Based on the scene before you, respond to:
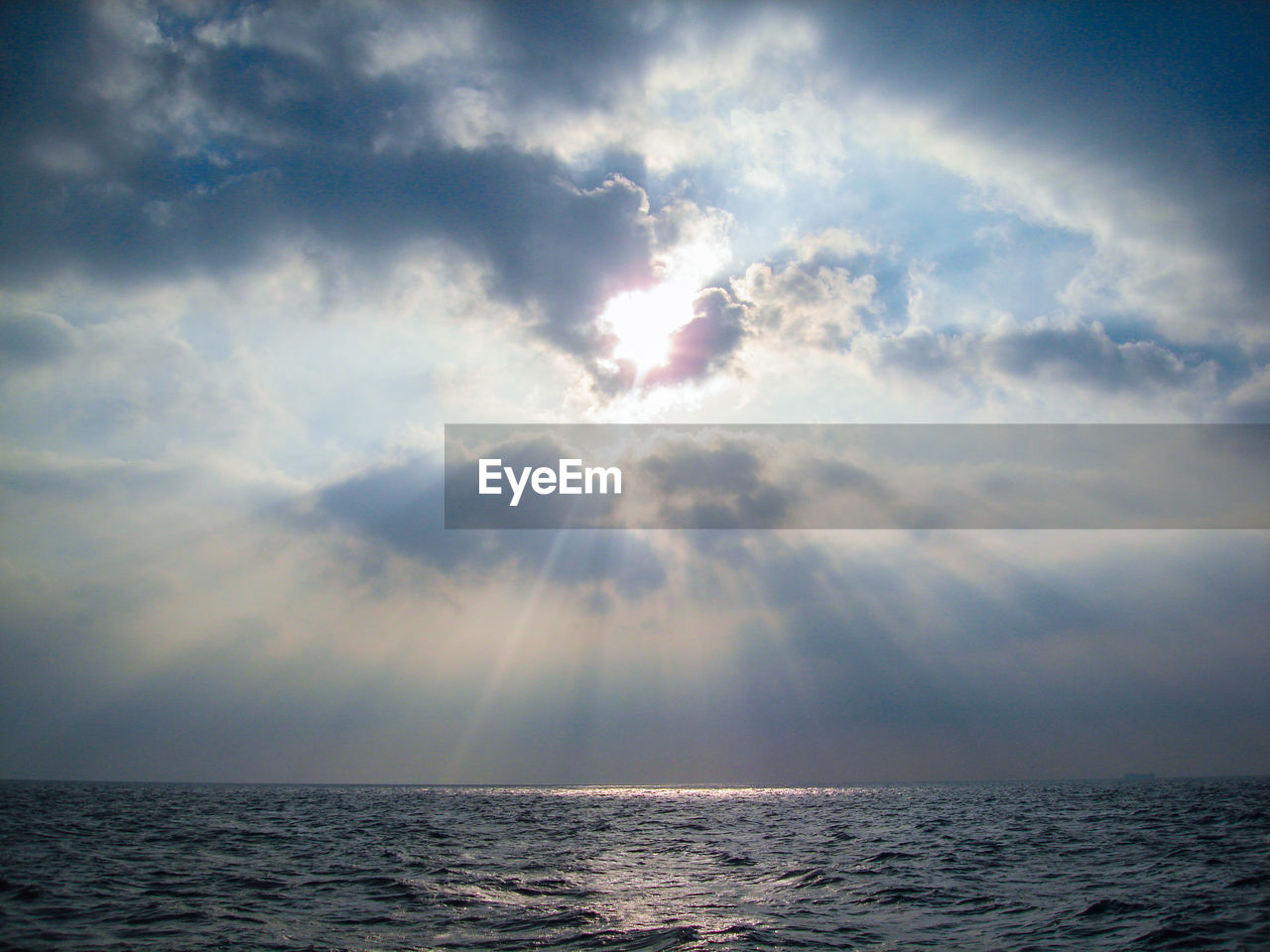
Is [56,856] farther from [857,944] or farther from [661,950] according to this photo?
[857,944]

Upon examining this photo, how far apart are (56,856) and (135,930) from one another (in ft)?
64.6

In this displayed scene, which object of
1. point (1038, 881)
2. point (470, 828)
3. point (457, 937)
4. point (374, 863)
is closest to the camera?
point (457, 937)

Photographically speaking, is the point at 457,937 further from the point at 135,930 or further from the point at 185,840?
the point at 185,840

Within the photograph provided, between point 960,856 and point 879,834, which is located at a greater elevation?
point 960,856

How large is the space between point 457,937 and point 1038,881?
20.7 m

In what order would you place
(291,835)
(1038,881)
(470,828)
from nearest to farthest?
(1038,881) < (291,835) < (470,828)

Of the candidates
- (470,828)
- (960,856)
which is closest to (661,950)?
(960,856)

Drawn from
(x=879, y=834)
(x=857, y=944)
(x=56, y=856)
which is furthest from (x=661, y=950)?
(x=879, y=834)

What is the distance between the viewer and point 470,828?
53.0m

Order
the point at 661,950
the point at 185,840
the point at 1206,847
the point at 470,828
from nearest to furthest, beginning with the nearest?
1. the point at 661,950
2. the point at 1206,847
3. the point at 185,840
4. the point at 470,828

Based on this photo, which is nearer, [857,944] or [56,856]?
[857,944]

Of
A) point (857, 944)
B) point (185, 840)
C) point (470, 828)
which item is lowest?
point (470, 828)

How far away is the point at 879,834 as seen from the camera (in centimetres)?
4622

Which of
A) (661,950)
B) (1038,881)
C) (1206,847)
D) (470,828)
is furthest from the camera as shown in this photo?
(470,828)
